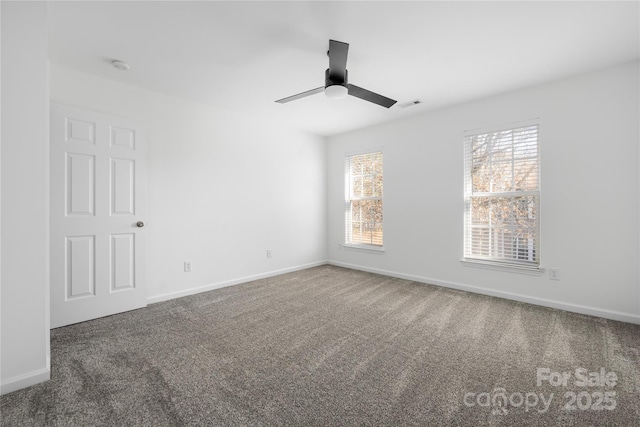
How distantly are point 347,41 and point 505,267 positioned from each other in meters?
3.22

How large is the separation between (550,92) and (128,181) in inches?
194

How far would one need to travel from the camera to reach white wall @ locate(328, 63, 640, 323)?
282 centimetres

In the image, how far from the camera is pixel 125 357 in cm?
218

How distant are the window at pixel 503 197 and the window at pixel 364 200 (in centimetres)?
148

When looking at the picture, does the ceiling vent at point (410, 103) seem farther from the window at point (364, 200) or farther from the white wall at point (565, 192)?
the window at point (364, 200)

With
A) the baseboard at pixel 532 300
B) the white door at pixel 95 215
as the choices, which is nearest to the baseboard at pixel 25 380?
the white door at pixel 95 215

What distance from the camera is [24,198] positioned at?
5.94 ft

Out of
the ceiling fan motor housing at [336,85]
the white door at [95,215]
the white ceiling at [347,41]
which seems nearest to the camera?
the white ceiling at [347,41]

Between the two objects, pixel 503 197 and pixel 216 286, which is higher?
pixel 503 197

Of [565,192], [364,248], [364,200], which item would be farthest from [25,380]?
[565,192]

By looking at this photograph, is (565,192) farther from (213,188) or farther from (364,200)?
(213,188)

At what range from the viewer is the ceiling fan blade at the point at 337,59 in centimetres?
211

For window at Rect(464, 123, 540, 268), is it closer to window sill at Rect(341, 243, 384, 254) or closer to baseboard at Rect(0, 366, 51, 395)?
window sill at Rect(341, 243, 384, 254)

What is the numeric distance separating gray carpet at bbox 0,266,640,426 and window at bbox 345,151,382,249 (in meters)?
1.90
